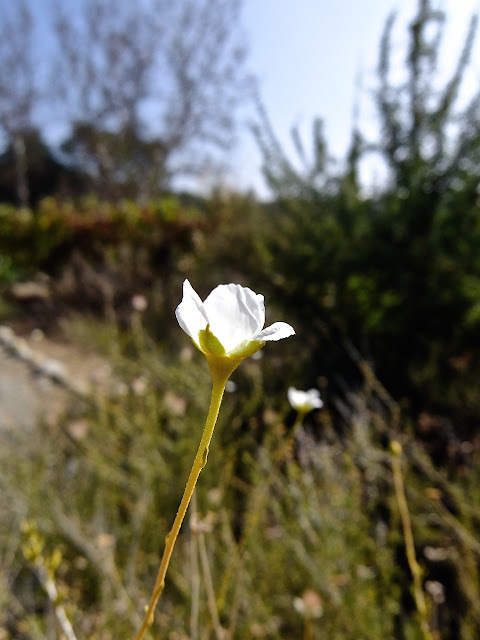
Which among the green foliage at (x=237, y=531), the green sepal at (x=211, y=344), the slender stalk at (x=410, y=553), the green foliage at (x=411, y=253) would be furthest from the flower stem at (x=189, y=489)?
the green foliage at (x=411, y=253)

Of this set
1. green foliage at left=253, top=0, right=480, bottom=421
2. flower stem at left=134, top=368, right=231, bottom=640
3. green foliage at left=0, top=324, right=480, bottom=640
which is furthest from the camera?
green foliage at left=253, top=0, right=480, bottom=421

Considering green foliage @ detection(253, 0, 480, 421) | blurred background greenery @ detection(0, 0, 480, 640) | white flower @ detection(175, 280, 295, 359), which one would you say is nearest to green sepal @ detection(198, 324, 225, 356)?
white flower @ detection(175, 280, 295, 359)

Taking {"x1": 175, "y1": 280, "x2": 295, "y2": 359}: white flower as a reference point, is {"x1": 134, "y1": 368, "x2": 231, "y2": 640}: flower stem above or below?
below

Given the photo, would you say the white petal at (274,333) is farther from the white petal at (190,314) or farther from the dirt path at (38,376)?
the dirt path at (38,376)

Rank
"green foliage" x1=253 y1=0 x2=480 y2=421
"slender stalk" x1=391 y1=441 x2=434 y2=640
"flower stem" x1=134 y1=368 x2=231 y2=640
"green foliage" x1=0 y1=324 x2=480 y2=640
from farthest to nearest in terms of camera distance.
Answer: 1. "green foliage" x1=253 y1=0 x2=480 y2=421
2. "green foliage" x1=0 y1=324 x2=480 y2=640
3. "slender stalk" x1=391 y1=441 x2=434 y2=640
4. "flower stem" x1=134 y1=368 x2=231 y2=640

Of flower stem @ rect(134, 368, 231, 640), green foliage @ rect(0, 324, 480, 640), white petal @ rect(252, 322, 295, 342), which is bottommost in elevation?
green foliage @ rect(0, 324, 480, 640)

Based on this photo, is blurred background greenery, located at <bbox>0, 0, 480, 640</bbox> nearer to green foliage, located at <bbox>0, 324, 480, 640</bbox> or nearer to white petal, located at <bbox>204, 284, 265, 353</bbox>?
green foliage, located at <bbox>0, 324, 480, 640</bbox>

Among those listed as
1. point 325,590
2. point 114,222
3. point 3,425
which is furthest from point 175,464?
point 114,222
